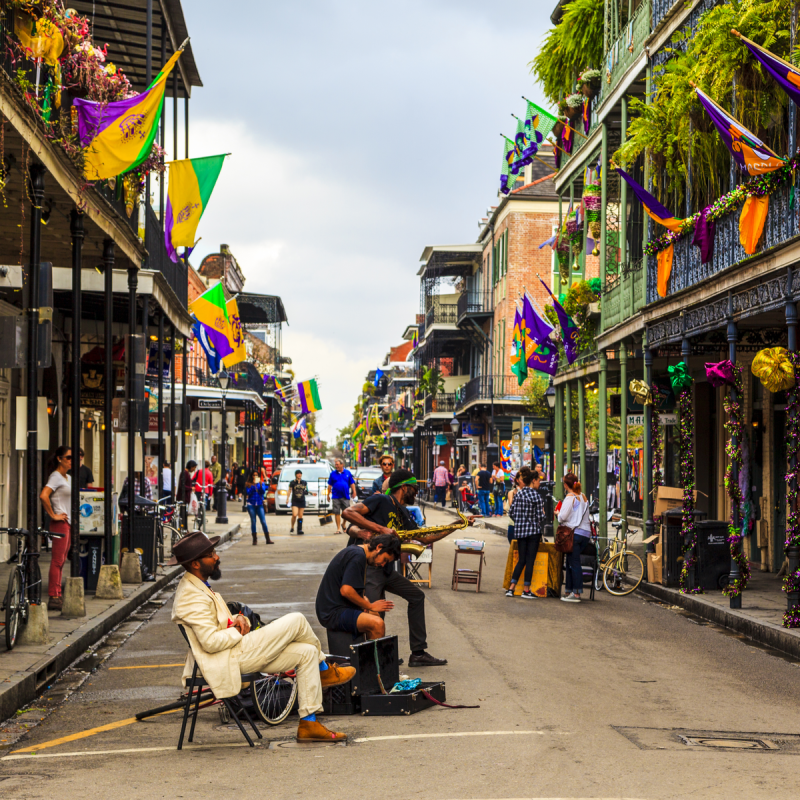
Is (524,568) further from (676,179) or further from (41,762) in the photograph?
(41,762)

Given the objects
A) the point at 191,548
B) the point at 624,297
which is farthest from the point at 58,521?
the point at 624,297

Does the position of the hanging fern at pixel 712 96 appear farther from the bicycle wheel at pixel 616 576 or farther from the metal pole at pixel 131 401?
the metal pole at pixel 131 401

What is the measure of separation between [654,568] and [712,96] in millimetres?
6730

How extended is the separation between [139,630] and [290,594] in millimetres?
3295

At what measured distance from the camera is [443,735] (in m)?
7.00

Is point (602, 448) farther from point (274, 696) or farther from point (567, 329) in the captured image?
point (274, 696)

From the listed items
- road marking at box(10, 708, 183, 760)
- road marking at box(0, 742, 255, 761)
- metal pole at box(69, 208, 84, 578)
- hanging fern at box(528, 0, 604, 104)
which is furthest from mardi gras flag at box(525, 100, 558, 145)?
road marking at box(0, 742, 255, 761)

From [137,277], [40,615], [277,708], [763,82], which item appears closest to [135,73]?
[137,277]

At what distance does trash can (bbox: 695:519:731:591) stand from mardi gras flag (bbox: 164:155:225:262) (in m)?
8.55

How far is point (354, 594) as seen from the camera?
8203 millimetres

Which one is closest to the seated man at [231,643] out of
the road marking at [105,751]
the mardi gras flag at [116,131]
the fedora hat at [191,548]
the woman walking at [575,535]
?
the fedora hat at [191,548]

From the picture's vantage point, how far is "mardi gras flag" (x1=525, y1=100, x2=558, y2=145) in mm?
24641

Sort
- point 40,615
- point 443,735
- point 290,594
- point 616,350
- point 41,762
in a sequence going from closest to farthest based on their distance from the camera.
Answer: point 41,762 → point 443,735 → point 40,615 → point 290,594 → point 616,350

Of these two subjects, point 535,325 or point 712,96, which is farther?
point 535,325
